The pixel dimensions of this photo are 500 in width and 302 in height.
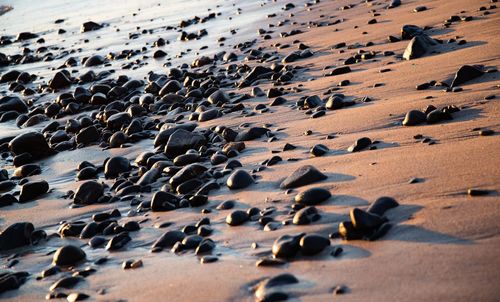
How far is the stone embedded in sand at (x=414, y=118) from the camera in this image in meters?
4.51

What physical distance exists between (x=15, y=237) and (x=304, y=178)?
1.80m

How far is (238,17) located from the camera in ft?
41.7

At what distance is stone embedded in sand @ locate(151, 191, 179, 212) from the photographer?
409 centimetres

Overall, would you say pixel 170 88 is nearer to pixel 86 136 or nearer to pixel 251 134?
pixel 86 136

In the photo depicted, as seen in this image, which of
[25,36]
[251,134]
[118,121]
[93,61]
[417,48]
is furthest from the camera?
→ [25,36]

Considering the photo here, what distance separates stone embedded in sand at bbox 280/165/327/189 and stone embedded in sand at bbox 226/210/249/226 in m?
0.44

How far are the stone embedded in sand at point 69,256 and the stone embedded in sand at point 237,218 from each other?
82 centimetres

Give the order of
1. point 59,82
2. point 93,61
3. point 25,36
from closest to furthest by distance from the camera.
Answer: point 59,82 < point 93,61 < point 25,36

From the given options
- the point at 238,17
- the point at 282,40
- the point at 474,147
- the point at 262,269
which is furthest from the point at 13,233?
the point at 238,17

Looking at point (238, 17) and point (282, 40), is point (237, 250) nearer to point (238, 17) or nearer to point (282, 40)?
point (282, 40)

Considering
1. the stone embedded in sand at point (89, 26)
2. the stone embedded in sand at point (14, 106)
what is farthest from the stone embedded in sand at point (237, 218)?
the stone embedded in sand at point (89, 26)

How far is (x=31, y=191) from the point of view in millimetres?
4945

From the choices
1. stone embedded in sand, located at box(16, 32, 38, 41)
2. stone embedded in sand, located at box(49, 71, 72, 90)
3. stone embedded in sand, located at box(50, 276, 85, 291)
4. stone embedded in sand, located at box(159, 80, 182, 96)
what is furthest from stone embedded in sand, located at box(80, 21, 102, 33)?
stone embedded in sand, located at box(50, 276, 85, 291)

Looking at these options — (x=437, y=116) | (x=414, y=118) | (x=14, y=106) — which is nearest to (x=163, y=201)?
(x=414, y=118)
